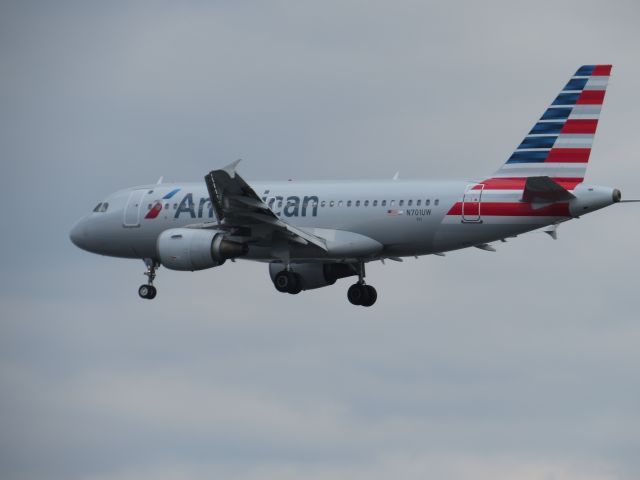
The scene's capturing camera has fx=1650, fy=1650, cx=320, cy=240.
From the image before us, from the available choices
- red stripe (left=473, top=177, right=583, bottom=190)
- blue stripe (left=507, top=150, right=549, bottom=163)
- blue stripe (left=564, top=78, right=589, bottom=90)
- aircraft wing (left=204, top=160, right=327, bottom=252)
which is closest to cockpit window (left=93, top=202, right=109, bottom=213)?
aircraft wing (left=204, top=160, right=327, bottom=252)

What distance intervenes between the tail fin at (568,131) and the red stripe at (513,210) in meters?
1.71

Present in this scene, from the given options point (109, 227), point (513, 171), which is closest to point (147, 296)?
point (109, 227)

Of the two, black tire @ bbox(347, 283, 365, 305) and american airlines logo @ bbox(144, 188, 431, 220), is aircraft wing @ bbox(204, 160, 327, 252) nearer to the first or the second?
american airlines logo @ bbox(144, 188, 431, 220)

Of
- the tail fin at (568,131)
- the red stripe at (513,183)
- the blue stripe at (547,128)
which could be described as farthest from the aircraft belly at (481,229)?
the blue stripe at (547,128)

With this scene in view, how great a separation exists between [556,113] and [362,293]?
10.3m

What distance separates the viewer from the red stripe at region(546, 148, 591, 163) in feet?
177

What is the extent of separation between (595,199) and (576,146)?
2.96 m

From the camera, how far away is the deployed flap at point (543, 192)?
169 ft

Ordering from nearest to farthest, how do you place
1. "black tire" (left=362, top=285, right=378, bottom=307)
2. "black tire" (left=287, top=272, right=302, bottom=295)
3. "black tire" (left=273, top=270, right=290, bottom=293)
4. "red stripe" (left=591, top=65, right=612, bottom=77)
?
"red stripe" (left=591, top=65, right=612, bottom=77) → "black tire" (left=287, top=272, right=302, bottom=295) → "black tire" (left=273, top=270, right=290, bottom=293) → "black tire" (left=362, top=285, right=378, bottom=307)

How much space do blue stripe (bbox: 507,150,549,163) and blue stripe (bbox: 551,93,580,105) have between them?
5.63ft

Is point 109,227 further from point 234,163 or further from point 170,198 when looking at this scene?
point 234,163

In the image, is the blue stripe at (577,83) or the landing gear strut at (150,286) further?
the landing gear strut at (150,286)

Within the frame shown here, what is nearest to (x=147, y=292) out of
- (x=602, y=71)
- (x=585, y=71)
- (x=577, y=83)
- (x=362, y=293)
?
(x=362, y=293)

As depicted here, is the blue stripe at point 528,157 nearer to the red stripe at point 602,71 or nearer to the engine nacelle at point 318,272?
the red stripe at point 602,71
